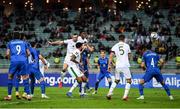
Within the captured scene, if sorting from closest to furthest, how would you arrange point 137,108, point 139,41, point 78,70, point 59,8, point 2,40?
point 137,108
point 78,70
point 139,41
point 2,40
point 59,8

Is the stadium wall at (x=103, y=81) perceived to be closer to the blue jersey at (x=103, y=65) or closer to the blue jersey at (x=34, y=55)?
the blue jersey at (x=103, y=65)

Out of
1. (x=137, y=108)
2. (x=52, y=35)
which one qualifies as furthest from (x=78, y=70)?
(x=52, y=35)

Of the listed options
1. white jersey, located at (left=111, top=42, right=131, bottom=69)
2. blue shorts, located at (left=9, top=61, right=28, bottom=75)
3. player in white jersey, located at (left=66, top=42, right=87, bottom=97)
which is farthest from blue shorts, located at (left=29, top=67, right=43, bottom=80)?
white jersey, located at (left=111, top=42, right=131, bottom=69)

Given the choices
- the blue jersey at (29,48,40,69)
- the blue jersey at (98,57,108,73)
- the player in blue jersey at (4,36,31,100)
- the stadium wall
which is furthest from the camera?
the stadium wall

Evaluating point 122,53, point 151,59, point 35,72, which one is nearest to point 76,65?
point 35,72

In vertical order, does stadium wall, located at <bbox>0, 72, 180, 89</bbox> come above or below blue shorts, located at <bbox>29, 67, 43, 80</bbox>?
below

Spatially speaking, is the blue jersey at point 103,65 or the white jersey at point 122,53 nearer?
the white jersey at point 122,53

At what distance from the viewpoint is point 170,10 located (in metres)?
55.0

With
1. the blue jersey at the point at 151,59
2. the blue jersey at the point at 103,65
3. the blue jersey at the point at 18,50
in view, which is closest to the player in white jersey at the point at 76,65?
the blue jersey at the point at 18,50

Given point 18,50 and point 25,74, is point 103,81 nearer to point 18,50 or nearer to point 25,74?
point 25,74

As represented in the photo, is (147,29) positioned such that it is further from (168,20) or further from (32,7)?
(32,7)

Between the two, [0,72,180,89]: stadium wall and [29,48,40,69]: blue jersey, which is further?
[0,72,180,89]: stadium wall

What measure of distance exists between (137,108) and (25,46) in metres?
5.86

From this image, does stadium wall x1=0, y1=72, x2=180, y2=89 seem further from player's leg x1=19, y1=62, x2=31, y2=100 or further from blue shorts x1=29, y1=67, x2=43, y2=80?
player's leg x1=19, y1=62, x2=31, y2=100
